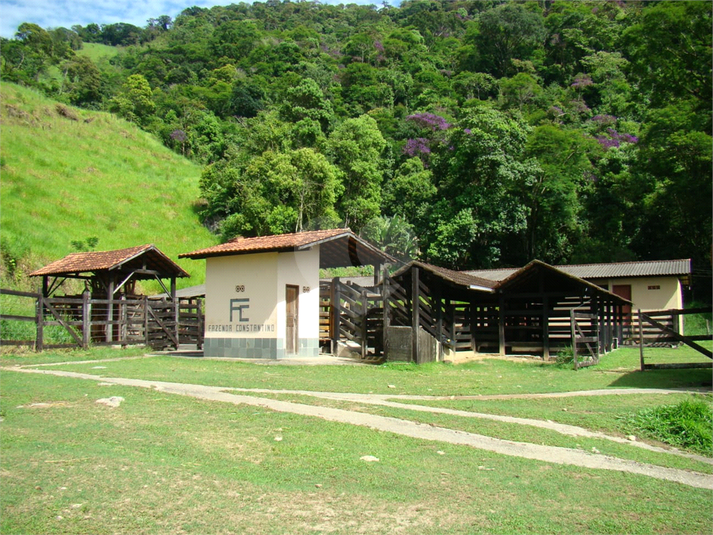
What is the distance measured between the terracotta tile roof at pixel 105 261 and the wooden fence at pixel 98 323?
47.5 inches

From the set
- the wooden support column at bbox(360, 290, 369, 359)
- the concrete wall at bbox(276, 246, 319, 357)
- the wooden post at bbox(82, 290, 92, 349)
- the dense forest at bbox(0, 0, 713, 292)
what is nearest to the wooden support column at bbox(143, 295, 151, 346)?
the wooden post at bbox(82, 290, 92, 349)

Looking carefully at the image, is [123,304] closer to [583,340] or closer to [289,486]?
[583,340]

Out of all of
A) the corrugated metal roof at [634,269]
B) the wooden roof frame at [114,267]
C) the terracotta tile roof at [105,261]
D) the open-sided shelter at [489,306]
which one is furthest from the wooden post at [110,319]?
the corrugated metal roof at [634,269]

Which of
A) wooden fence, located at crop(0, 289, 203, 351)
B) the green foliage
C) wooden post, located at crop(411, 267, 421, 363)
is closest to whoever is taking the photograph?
the green foliage

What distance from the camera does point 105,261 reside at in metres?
22.7

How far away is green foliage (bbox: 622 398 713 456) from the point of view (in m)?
8.06

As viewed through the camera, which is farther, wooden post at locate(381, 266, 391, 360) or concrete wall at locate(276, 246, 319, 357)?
concrete wall at locate(276, 246, 319, 357)

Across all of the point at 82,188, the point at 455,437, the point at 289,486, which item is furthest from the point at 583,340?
the point at 82,188

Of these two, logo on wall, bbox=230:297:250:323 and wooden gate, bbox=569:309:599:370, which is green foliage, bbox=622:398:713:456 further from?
logo on wall, bbox=230:297:250:323

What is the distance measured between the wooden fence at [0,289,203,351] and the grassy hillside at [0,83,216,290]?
28.5 ft

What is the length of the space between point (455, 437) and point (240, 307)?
12625 mm

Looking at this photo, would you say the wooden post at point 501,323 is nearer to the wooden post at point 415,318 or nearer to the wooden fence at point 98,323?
the wooden post at point 415,318

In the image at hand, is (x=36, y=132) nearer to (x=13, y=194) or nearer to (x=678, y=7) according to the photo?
(x=13, y=194)

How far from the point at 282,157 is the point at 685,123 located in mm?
28505
